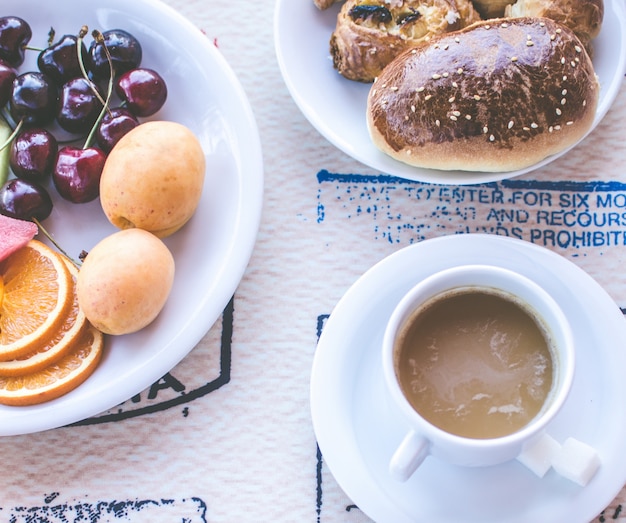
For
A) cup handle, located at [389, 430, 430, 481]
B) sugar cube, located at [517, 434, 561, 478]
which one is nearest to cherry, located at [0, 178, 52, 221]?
cup handle, located at [389, 430, 430, 481]

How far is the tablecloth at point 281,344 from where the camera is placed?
1.03 metres

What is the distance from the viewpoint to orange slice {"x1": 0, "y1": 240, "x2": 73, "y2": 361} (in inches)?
38.3

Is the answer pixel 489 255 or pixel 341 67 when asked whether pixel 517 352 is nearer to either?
pixel 489 255

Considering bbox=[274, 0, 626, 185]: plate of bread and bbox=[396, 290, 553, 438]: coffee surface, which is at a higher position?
bbox=[274, 0, 626, 185]: plate of bread

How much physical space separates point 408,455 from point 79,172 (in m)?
0.57

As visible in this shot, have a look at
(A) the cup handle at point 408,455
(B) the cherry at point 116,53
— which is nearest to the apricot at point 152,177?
(B) the cherry at point 116,53

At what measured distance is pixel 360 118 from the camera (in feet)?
3.62

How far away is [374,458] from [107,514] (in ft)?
1.23

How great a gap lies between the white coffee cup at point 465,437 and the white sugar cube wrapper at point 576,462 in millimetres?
56

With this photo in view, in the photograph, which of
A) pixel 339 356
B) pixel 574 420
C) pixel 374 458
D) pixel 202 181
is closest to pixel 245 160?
pixel 202 181

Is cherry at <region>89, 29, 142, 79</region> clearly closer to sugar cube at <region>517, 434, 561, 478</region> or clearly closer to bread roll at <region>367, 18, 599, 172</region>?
bread roll at <region>367, 18, 599, 172</region>

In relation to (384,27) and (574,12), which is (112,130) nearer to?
(384,27)

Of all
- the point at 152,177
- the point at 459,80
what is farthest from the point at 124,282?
the point at 459,80

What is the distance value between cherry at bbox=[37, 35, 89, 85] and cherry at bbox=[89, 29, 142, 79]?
2 centimetres
